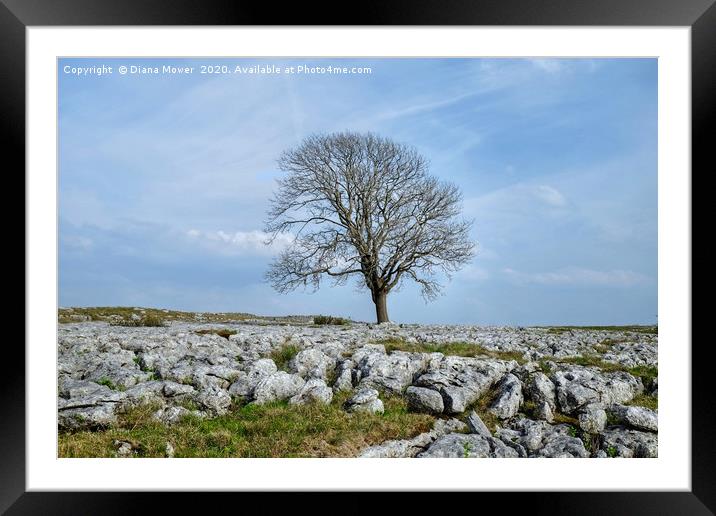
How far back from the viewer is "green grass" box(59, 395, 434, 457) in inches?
227

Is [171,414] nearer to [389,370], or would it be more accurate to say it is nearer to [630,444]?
[389,370]

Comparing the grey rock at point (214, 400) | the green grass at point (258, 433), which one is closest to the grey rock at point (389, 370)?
the green grass at point (258, 433)

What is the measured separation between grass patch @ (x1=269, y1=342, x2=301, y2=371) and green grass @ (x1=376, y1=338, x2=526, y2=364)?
1.88 metres

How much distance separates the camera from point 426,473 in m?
5.48

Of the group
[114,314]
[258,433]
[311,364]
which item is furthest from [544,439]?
[114,314]

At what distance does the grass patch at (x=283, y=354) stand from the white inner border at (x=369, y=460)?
299 centimetres

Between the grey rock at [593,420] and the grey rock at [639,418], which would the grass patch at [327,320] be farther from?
the grey rock at [639,418]

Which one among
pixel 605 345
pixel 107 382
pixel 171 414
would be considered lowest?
pixel 171 414

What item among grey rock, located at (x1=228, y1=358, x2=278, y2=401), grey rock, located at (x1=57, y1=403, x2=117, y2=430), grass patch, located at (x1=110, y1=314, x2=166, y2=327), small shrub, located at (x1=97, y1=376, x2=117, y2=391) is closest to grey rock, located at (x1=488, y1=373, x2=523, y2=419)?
grey rock, located at (x1=228, y1=358, x2=278, y2=401)

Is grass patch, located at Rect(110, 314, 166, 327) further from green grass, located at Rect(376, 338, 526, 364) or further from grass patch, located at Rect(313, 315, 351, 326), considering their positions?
green grass, located at Rect(376, 338, 526, 364)

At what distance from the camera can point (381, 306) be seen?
18.2 meters
